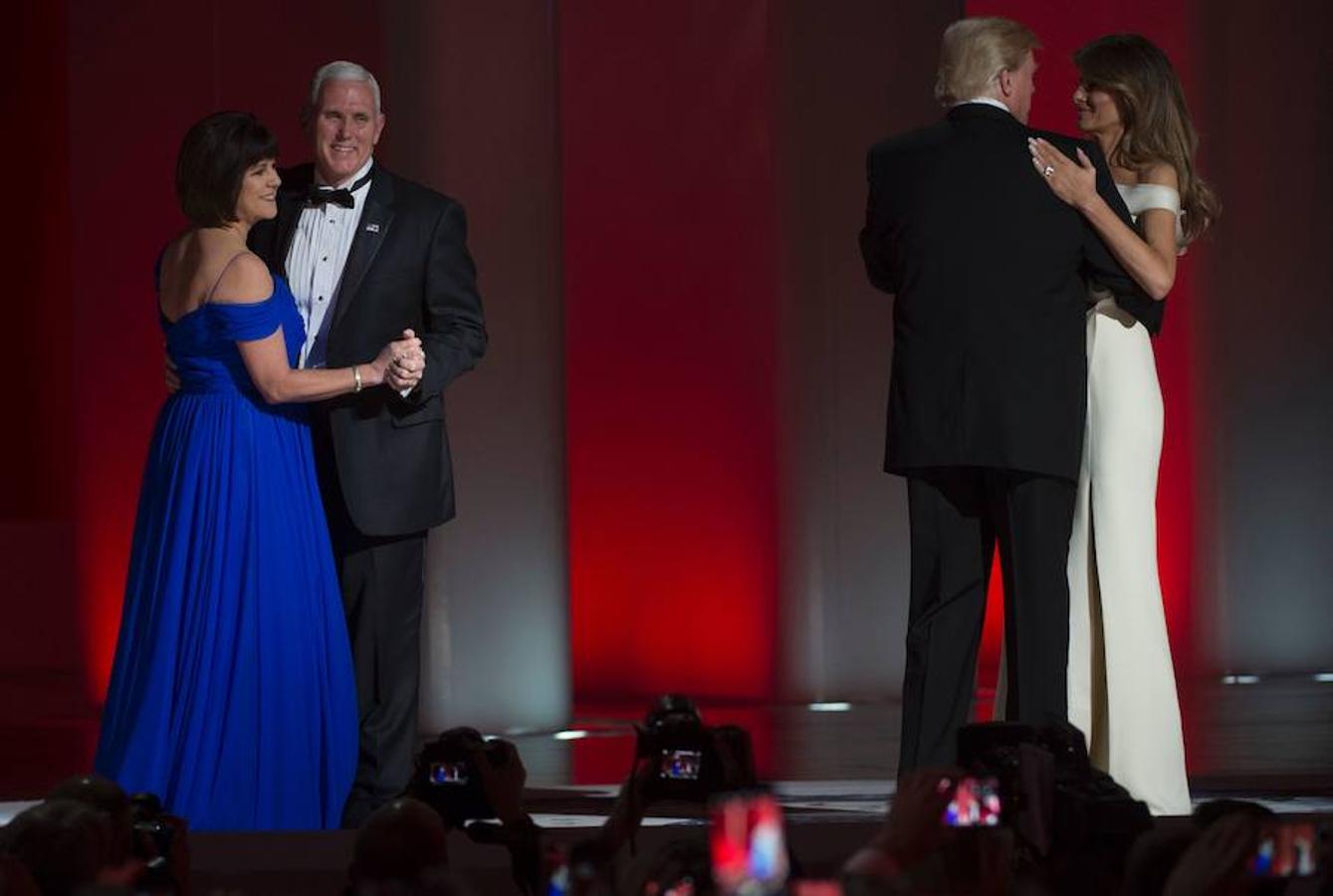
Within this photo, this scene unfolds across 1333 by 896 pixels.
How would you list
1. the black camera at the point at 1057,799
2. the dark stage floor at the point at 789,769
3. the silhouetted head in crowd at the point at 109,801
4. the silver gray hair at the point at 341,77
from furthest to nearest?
the silver gray hair at the point at 341,77 < the dark stage floor at the point at 789,769 < the black camera at the point at 1057,799 < the silhouetted head in crowd at the point at 109,801

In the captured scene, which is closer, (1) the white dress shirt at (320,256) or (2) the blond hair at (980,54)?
(2) the blond hair at (980,54)

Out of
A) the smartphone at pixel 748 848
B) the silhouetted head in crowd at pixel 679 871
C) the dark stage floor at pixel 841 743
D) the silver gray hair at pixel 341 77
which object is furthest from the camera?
the dark stage floor at pixel 841 743

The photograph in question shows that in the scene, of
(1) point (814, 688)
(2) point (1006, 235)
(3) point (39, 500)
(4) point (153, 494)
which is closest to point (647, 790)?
(2) point (1006, 235)

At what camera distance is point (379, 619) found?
4.10 metres

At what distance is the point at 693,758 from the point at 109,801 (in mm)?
635

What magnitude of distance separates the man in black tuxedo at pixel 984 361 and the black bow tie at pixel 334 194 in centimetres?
95

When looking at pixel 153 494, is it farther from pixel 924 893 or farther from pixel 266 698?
pixel 924 893

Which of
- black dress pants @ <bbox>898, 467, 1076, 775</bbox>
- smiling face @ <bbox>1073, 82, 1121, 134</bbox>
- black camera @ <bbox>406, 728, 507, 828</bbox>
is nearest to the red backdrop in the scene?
smiling face @ <bbox>1073, 82, 1121, 134</bbox>

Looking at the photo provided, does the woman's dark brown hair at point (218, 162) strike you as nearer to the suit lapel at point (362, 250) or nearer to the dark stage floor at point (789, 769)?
the suit lapel at point (362, 250)

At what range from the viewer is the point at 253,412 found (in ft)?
12.9

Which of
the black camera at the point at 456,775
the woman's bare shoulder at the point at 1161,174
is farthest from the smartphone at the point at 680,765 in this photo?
the woman's bare shoulder at the point at 1161,174

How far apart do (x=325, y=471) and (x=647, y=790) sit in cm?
183

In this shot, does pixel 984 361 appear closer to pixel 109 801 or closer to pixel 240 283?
pixel 240 283

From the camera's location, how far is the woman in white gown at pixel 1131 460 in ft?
12.6
